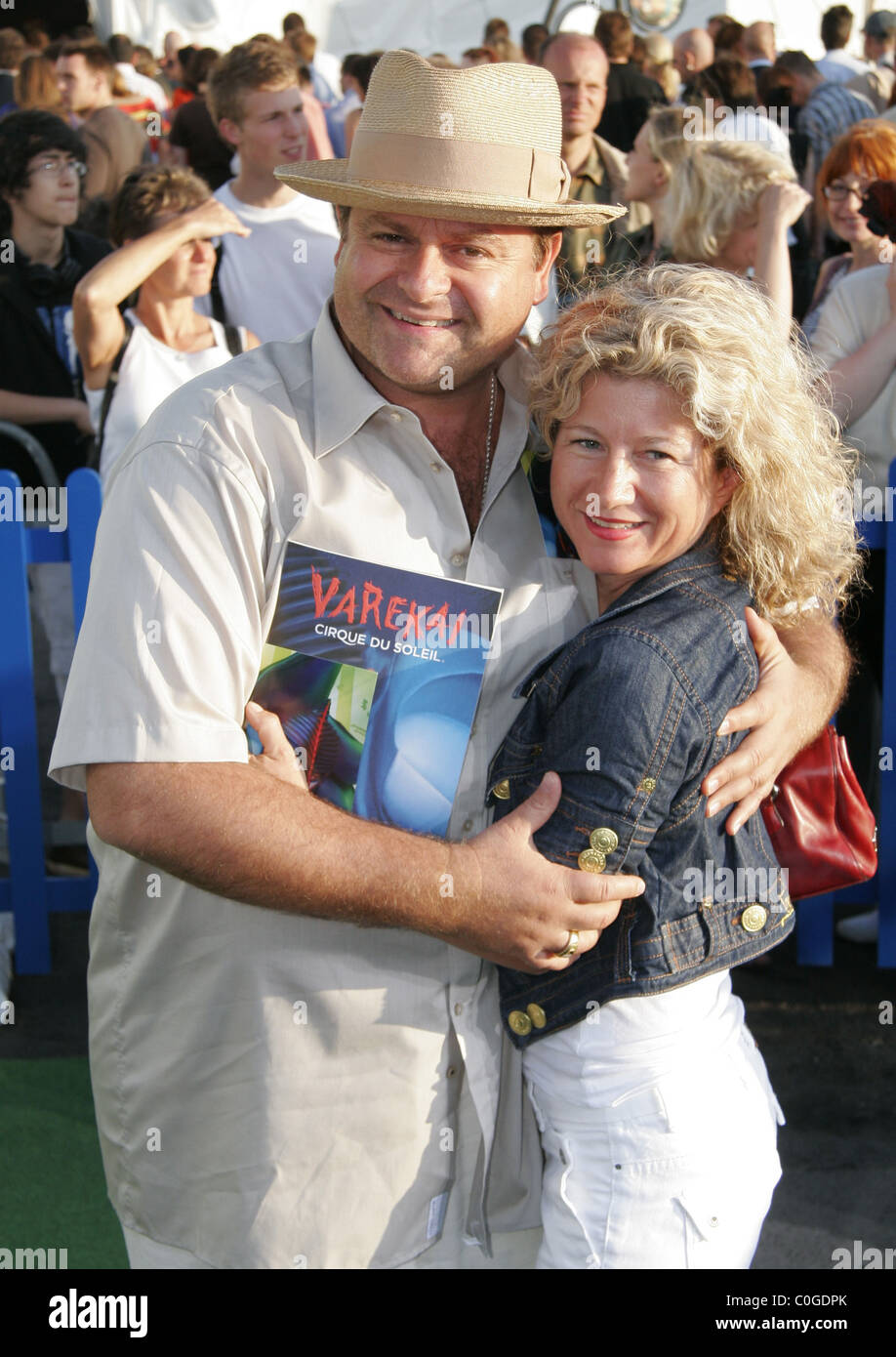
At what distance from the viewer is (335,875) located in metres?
1.78

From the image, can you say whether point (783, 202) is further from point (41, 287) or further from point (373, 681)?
point (373, 681)

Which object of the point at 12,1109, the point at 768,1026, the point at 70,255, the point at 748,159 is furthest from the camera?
the point at 70,255

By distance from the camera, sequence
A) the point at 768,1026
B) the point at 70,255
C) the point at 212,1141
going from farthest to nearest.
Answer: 1. the point at 70,255
2. the point at 768,1026
3. the point at 212,1141

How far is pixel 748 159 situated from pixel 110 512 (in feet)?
12.2

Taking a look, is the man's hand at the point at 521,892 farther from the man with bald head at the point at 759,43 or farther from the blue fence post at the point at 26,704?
the man with bald head at the point at 759,43

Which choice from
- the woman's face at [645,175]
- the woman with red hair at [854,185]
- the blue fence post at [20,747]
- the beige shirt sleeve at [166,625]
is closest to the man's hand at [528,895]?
the beige shirt sleeve at [166,625]

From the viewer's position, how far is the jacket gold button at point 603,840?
6.07 feet

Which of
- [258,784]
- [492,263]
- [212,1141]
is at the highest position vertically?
[492,263]

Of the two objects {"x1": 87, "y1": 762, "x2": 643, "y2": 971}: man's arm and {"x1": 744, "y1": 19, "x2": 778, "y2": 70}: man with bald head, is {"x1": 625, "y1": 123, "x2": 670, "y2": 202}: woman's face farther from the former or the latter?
{"x1": 744, "y1": 19, "x2": 778, "y2": 70}: man with bald head

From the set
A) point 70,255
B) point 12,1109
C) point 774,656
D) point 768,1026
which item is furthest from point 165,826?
point 70,255

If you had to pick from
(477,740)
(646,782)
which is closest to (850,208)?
(477,740)

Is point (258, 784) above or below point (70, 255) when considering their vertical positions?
below

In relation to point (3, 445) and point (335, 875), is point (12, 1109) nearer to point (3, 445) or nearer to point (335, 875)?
point (335, 875)

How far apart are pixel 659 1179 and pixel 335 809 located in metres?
0.68
